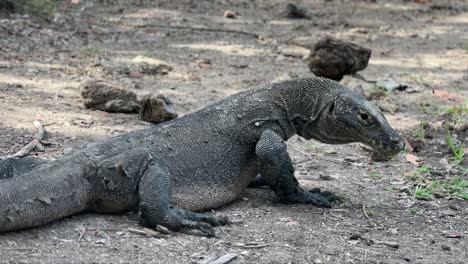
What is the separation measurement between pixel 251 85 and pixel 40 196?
419 centimetres

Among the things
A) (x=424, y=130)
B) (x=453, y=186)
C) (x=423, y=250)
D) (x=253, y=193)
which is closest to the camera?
(x=423, y=250)

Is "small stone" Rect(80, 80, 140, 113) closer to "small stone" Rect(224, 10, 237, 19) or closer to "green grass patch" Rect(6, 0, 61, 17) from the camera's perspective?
"green grass patch" Rect(6, 0, 61, 17)

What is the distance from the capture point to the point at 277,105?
4848mm

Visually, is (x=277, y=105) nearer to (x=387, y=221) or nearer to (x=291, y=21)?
(x=387, y=221)

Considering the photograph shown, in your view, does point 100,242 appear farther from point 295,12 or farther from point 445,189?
point 295,12

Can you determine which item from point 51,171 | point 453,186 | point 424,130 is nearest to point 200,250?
point 51,171

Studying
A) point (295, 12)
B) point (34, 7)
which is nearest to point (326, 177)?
point (34, 7)

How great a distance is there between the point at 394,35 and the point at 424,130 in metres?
4.49

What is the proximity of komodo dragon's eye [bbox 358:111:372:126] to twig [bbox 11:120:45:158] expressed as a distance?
212 cm

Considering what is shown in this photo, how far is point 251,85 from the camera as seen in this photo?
779cm

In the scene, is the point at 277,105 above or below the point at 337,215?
above

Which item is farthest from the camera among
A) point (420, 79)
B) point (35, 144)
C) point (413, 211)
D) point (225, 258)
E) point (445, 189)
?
point (420, 79)

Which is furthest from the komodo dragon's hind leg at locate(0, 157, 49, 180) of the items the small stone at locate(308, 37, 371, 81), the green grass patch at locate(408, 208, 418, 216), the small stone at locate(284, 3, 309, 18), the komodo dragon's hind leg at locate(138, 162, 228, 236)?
the small stone at locate(284, 3, 309, 18)

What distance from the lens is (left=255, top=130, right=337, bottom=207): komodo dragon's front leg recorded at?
15.2 ft
